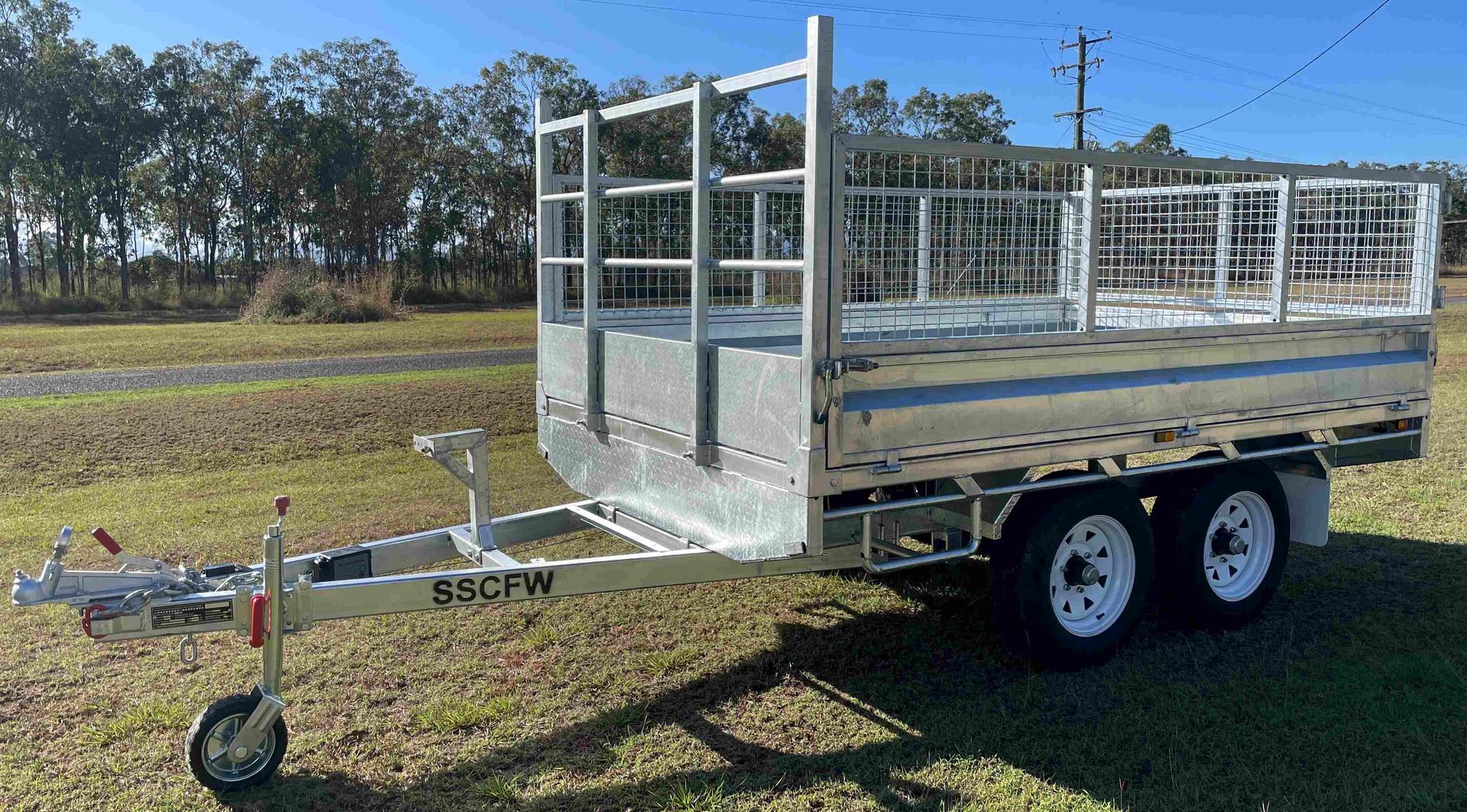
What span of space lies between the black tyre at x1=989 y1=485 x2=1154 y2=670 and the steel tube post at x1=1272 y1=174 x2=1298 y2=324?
1366mm

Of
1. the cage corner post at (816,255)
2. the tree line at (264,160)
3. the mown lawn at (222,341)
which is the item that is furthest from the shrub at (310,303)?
the cage corner post at (816,255)

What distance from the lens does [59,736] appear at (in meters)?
4.42

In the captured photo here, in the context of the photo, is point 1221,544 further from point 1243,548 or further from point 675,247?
point 675,247

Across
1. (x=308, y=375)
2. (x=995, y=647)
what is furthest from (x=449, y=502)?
(x=308, y=375)

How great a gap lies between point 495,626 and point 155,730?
1.65m

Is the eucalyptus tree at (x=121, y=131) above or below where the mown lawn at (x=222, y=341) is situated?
above

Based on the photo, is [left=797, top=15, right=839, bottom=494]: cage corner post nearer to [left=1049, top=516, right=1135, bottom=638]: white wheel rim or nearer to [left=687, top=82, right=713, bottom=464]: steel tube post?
[left=687, top=82, right=713, bottom=464]: steel tube post

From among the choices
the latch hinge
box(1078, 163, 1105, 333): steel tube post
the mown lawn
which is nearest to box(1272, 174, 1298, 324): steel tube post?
box(1078, 163, 1105, 333): steel tube post

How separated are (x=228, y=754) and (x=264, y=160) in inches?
1882

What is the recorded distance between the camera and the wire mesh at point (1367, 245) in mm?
5941

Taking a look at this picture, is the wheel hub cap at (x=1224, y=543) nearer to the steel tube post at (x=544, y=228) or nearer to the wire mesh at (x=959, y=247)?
the wire mesh at (x=959, y=247)

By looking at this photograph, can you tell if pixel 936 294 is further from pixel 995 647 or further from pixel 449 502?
pixel 449 502

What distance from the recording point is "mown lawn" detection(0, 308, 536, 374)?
16.8 m

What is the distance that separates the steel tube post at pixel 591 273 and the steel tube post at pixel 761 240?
5.22 feet
